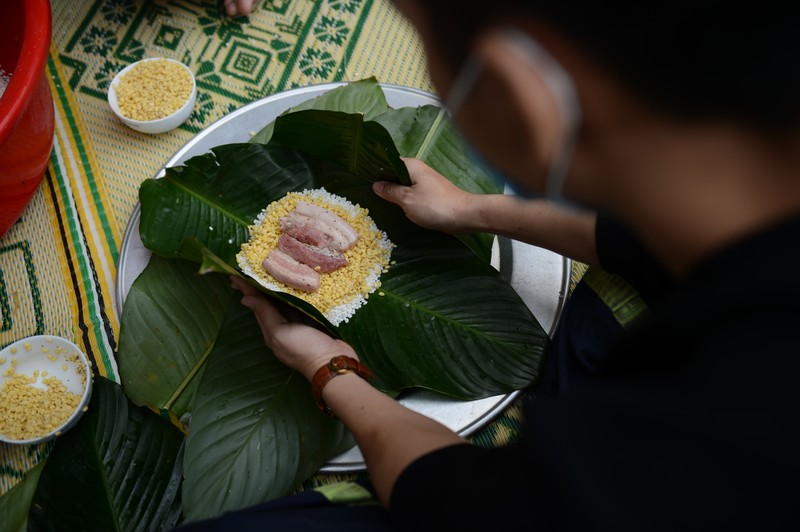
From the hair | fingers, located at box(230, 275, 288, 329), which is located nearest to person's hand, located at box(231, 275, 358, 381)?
fingers, located at box(230, 275, 288, 329)

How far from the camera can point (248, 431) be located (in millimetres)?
1100

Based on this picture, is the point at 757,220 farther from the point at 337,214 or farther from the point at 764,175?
the point at 337,214

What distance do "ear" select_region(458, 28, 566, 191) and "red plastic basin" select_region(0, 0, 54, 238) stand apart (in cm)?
99

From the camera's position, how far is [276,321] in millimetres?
1103

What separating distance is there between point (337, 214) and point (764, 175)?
0.89 metres

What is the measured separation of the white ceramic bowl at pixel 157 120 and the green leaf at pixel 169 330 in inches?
15.7

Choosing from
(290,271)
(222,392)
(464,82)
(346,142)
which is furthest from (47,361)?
(464,82)

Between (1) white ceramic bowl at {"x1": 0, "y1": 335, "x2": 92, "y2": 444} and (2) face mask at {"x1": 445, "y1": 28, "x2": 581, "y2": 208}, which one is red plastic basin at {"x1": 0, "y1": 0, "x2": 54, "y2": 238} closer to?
(1) white ceramic bowl at {"x1": 0, "y1": 335, "x2": 92, "y2": 444}

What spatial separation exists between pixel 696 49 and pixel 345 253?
0.88 meters

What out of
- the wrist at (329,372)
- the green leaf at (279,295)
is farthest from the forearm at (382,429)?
the green leaf at (279,295)

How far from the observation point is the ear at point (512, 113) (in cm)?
43

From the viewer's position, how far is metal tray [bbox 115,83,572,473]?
3.74ft

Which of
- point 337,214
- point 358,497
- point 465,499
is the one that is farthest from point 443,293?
point 465,499

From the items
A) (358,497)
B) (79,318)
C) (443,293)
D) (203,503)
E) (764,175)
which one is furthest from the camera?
(79,318)
